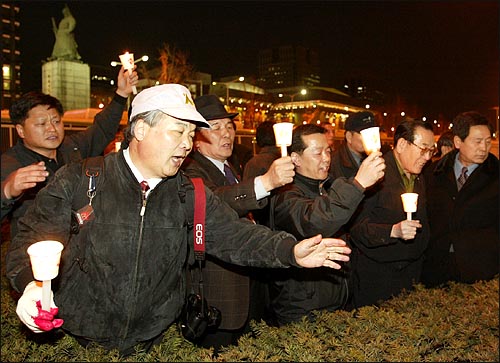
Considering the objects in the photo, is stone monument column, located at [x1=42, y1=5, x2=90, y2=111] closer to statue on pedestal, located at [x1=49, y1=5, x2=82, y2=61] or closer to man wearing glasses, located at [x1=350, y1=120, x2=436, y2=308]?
statue on pedestal, located at [x1=49, y1=5, x2=82, y2=61]

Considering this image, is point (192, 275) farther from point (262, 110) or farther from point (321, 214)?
point (262, 110)

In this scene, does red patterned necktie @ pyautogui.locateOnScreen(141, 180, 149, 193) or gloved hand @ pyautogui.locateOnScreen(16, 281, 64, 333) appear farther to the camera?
red patterned necktie @ pyautogui.locateOnScreen(141, 180, 149, 193)

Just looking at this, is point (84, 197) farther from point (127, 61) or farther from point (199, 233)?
point (127, 61)

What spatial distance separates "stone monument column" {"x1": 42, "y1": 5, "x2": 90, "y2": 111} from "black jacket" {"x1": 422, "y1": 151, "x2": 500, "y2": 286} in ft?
129

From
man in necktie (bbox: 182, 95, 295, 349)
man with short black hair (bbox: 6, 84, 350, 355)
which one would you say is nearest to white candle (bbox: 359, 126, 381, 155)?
man in necktie (bbox: 182, 95, 295, 349)

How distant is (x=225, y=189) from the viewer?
3.81m

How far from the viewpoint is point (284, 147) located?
376 cm

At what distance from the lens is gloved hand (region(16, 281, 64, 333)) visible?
2234 millimetres

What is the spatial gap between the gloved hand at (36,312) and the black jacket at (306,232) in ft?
6.11

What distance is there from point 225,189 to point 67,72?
136 feet

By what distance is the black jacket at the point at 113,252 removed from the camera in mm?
2713

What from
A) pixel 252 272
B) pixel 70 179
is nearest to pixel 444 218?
pixel 252 272

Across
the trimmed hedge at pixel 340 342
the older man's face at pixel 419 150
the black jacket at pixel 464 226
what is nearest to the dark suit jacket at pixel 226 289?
the trimmed hedge at pixel 340 342

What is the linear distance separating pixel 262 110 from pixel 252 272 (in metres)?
53.8
